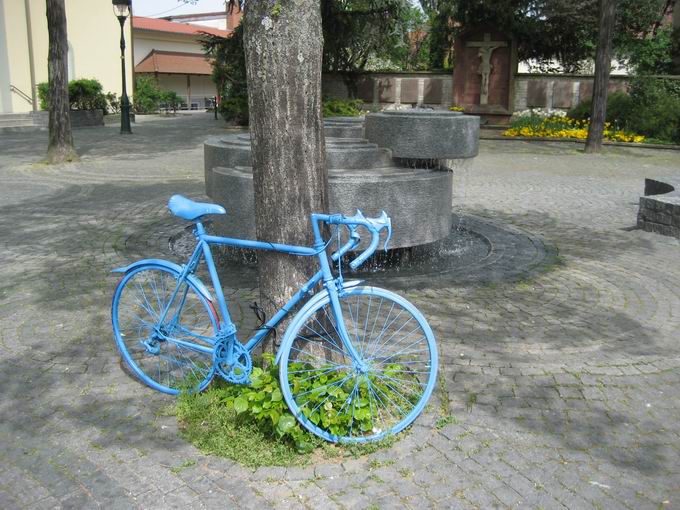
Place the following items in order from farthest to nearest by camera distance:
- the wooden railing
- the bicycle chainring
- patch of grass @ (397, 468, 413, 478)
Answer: the wooden railing → the bicycle chainring → patch of grass @ (397, 468, 413, 478)

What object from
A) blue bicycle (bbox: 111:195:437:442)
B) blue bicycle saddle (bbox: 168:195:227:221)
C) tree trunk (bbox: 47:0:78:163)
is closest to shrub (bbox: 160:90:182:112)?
tree trunk (bbox: 47:0:78:163)

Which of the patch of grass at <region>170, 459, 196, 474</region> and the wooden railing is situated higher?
the wooden railing

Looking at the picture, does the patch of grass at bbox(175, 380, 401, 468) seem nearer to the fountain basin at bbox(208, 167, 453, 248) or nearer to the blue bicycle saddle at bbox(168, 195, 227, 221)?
the blue bicycle saddle at bbox(168, 195, 227, 221)

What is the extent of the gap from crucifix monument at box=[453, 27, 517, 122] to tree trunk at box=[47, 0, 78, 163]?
15.7 m

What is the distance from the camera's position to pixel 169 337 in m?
3.89

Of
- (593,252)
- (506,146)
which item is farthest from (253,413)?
(506,146)

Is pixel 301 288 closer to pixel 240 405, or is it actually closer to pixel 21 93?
pixel 240 405

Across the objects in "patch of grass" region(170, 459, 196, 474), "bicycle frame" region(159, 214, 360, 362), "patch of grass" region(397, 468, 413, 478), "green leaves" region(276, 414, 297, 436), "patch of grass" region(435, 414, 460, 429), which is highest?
"bicycle frame" region(159, 214, 360, 362)

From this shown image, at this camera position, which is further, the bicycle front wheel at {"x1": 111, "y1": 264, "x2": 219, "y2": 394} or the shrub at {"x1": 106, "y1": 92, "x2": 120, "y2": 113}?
the shrub at {"x1": 106, "y1": 92, "x2": 120, "y2": 113}

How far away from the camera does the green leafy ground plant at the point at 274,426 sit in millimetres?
3279

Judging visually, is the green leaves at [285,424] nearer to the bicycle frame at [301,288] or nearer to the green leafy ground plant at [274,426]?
the green leafy ground plant at [274,426]

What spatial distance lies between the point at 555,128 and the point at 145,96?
22.5m

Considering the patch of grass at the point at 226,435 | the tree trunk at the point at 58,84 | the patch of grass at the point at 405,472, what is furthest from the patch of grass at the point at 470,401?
the tree trunk at the point at 58,84

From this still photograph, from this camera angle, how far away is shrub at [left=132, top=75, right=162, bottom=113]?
35.8 m
